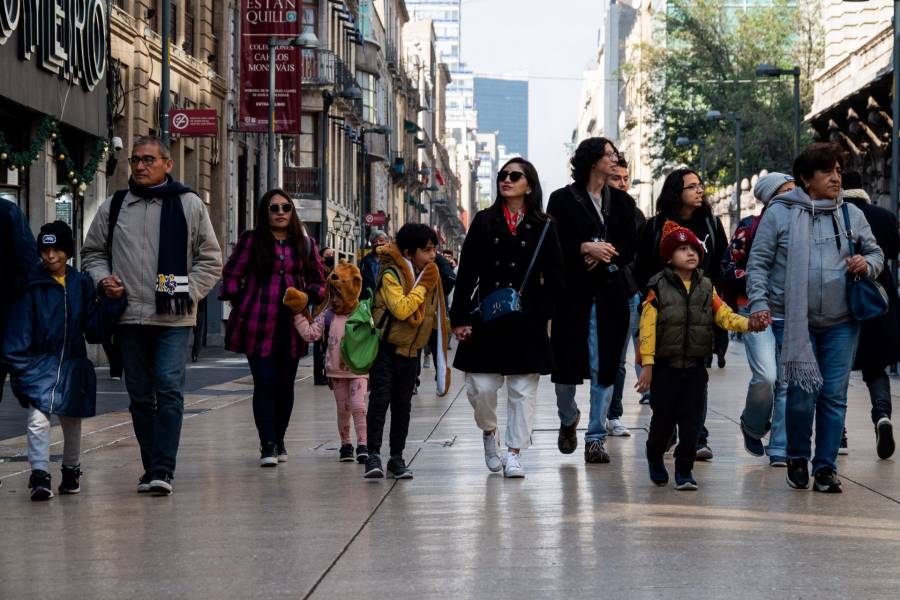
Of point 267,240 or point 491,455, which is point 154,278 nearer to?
point 267,240

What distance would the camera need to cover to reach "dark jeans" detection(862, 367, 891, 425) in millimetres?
11281

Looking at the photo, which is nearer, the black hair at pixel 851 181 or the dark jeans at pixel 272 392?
the dark jeans at pixel 272 392

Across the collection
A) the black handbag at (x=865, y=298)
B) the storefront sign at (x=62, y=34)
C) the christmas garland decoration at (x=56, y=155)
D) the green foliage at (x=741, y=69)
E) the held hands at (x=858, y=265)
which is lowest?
the black handbag at (x=865, y=298)

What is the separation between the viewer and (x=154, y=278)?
9.69 metres

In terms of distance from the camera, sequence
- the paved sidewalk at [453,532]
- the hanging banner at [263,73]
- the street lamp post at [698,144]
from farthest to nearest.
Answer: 1. the street lamp post at [698,144]
2. the hanging banner at [263,73]
3. the paved sidewalk at [453,532]

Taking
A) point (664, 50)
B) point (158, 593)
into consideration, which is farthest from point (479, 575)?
point (664, 50)

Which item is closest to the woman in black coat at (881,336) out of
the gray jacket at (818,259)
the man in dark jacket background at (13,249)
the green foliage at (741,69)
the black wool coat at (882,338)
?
the black wool coat at (882,338)

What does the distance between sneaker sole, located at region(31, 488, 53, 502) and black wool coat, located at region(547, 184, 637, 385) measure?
316 centimetres

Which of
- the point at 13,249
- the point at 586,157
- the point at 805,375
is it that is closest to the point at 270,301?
the point at 586,157

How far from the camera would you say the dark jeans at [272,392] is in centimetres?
1113

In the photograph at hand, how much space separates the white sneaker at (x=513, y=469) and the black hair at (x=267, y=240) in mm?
2108

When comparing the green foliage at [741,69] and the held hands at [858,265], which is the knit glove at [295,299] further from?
the green foliage at [741,69]

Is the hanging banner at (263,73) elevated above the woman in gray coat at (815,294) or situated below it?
above

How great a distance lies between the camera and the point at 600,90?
579 feet
